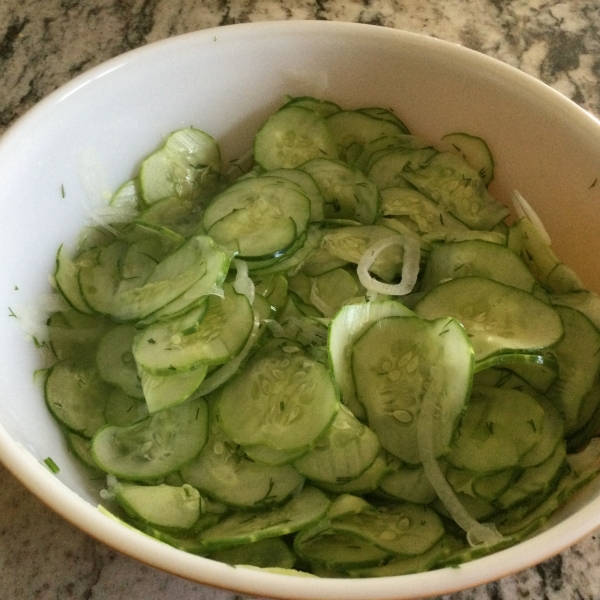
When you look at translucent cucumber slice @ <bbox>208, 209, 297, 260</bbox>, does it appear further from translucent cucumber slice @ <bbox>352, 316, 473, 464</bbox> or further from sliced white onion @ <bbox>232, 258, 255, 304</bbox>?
translucent cucumber slice @ <bbox>352, 316, 473, 464</bbox>

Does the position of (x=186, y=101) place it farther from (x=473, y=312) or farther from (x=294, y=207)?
(x=473, y=312)

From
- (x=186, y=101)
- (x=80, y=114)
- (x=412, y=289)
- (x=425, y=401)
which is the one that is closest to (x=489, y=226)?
(x=412, y=289)

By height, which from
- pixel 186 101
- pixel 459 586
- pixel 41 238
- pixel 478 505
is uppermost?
pixel 186 101

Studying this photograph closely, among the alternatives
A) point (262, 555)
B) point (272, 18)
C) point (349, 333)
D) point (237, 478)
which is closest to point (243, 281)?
point (349, 333)

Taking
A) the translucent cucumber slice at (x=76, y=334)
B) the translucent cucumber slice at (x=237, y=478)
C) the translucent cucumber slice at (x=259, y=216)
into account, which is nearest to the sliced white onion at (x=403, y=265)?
the translucent cucumber slice at (x=259, y=216)

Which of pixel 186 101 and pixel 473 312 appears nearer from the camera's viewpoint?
pixel 473 312

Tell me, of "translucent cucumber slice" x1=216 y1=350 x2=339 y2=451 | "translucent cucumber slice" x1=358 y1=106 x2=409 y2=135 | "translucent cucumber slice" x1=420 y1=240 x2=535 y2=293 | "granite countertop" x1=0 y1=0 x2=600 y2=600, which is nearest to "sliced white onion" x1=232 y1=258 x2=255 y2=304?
"translucent cucumber slice" x1=216 y1=350 x2=339 y2=451

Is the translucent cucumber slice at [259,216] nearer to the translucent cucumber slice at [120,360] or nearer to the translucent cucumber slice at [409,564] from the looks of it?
the translucent cucumber slice at [120,360]
